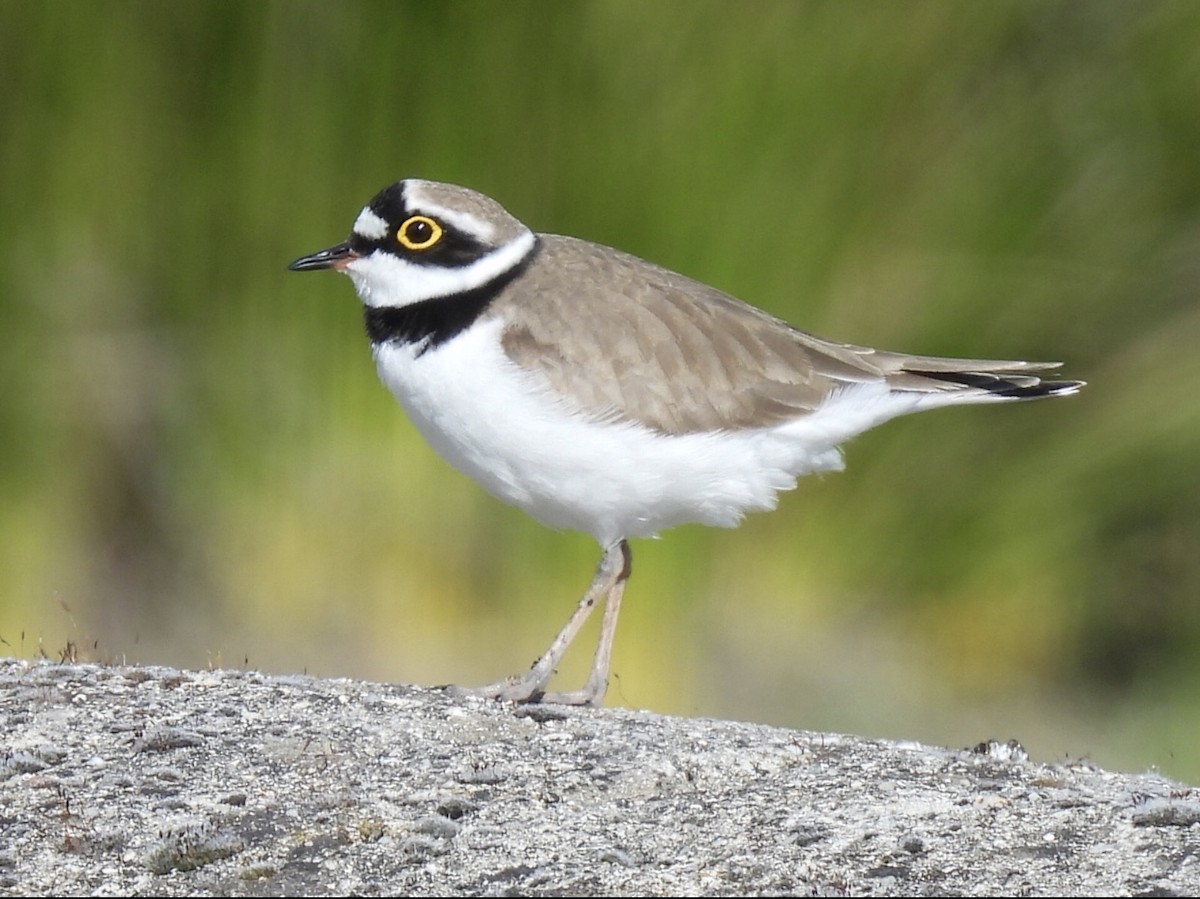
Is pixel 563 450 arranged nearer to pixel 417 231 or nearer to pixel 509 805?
pixel 417 231

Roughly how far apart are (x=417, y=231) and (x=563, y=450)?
984 millimetres

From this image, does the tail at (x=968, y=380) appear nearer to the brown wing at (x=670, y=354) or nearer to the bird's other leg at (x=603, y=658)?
the brown wing at (x=670, y=354)

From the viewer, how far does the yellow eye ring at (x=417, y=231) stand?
5.42 meters

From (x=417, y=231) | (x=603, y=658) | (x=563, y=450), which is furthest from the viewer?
(x=603, y=658)

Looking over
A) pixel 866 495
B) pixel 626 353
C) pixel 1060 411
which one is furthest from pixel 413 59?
pixel 1060 411

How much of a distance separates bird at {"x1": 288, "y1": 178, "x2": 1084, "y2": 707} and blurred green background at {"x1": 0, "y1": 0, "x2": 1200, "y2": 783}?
1.39 m

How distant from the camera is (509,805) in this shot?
12.9 feet

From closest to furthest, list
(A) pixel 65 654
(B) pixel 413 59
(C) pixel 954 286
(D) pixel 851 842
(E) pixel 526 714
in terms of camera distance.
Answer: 1. (D) pixel 851 842
2. (E) pixel 526 714
3. (A) pixel 65 654
4. (B) pixel 413 59
5. (C) pixel 954 286

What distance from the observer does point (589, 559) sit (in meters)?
7.02

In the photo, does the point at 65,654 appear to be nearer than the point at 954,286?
Yes

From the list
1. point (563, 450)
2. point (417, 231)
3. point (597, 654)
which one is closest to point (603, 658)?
point (597, 654)

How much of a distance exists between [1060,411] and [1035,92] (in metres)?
1.58

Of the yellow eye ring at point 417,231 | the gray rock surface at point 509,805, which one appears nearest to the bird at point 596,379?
the yellow eye ring at point 417,231

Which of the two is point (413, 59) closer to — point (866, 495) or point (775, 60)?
point (775, 60)
